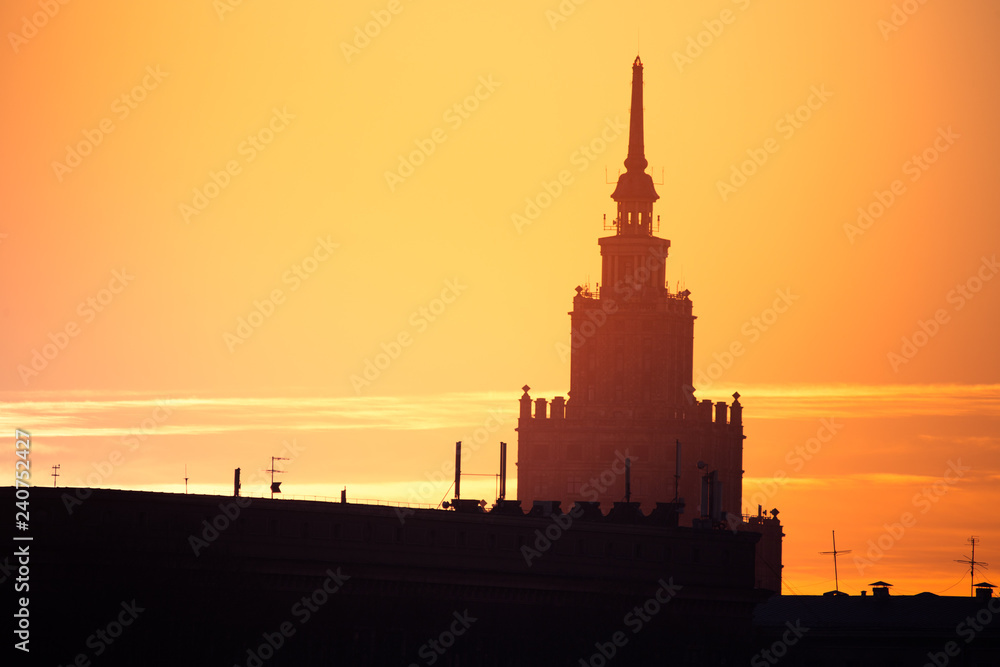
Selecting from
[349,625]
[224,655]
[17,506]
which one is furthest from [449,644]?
[17,506]

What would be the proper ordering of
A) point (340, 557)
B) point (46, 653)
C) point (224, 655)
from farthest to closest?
1. point (340, 557)
2. point (224, 655)
3. point (46, 653)

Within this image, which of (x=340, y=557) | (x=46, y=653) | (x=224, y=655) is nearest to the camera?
(x=46, y=653)

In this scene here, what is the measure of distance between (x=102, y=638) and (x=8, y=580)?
243 inches

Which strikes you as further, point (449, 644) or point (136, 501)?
point (449, 644)

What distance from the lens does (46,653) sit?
569ft

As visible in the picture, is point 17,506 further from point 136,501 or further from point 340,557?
point 340,557

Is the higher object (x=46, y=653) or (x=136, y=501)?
(x=136, y=501)
